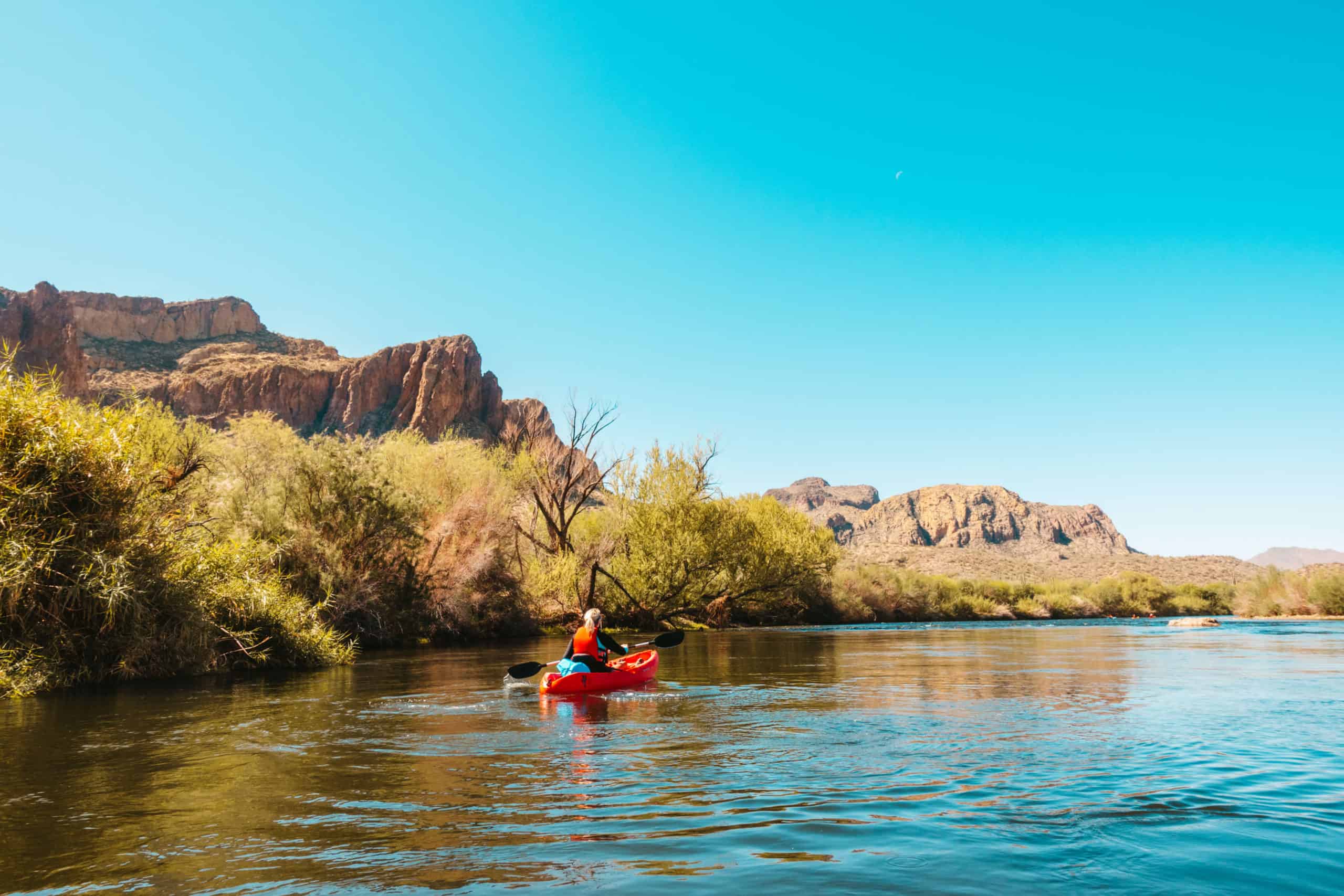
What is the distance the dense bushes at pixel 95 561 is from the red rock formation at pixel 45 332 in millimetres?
72266

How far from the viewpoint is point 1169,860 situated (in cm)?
531

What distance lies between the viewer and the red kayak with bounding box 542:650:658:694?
574 inches

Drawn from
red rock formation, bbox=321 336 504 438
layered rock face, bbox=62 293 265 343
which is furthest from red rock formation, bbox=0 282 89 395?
red rock formation, bbox=321 336 504 438

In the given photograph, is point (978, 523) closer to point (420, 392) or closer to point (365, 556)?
point (420, 392)

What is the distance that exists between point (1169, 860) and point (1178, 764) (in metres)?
3.69

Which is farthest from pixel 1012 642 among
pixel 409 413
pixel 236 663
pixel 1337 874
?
pixel 409 413

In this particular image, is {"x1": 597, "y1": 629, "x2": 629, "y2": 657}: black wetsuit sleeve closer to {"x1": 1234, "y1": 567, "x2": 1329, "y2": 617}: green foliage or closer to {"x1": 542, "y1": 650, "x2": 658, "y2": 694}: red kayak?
{"x1": 542, "y1": 650, "x2": 658, "y2": 694}: red kayak

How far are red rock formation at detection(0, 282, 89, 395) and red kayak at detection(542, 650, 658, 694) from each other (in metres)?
79.4

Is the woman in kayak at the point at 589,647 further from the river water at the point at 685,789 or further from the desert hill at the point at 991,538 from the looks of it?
the desert hill at the point at 991,538

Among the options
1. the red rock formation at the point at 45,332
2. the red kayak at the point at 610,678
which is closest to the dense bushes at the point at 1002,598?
the red kayak at the point at 610,678

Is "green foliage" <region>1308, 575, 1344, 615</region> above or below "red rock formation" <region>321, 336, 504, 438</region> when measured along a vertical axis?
below

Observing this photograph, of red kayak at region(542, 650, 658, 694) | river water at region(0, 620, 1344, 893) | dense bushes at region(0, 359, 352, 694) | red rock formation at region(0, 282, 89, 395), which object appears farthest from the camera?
red rock formation at region(0, 282, 89, 395)

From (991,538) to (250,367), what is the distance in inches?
4894

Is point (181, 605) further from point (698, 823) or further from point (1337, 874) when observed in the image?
point (1337, 874)
